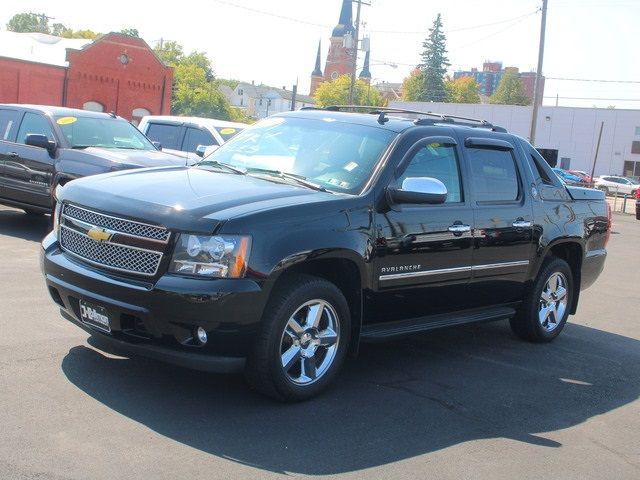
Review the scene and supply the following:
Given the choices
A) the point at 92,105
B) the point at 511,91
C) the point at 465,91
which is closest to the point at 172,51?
the point at 465,91

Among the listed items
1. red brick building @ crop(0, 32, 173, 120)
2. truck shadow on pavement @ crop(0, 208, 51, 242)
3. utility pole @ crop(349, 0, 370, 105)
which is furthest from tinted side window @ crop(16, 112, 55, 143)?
red brick building @ crop(0, 32, 173, 120)

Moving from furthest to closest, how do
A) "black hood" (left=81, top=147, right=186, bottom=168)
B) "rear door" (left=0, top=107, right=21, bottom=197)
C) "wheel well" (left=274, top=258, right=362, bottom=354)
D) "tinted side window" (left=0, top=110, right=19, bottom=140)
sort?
"tinted side window" (left=0, top=110, right=19, bottom=140) → "rear door" (left=0, top=107, right=21, bottom=197) → "black hood" (left=81, top=147, right=186, bottom=168) → "wheel well" (left=274, top=258, right=362, bottom=354)

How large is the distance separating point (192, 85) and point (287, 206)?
10834 centimetres

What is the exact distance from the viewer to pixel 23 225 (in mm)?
12430

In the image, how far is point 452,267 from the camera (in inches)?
247

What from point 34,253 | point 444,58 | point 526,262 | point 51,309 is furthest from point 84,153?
point 444,58

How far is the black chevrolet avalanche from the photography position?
15.7 feet

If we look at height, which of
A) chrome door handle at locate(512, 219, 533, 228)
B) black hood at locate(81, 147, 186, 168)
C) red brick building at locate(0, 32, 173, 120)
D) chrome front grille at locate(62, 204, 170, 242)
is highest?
red brick building at locate(0, 32, 173, 120)

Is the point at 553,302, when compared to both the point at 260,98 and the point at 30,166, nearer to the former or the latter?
the point at 30,166

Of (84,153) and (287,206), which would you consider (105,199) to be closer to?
(287,206)

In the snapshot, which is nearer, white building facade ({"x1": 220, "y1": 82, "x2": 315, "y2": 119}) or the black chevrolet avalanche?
the black chevrolet avalanche

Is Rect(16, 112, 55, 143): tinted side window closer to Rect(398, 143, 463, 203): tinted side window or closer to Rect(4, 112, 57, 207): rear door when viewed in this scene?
Rect(4, 112, 57, 207): rear door

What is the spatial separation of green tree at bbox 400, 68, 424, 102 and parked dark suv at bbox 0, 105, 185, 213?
96.5m

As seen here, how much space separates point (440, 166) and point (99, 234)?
2690 millimetres
